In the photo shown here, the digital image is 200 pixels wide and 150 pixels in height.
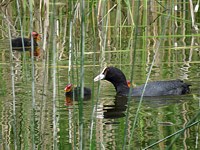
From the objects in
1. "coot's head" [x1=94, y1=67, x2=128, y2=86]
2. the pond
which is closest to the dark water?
the pond

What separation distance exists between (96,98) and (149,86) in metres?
2.20

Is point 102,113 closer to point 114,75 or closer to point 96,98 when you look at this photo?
point 96,98

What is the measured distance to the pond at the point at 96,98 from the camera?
436cm

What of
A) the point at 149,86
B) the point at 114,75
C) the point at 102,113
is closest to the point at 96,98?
the point at 102,113

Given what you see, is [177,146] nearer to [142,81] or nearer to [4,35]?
[142,81]

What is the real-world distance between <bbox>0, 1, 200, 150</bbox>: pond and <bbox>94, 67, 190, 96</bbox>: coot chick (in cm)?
10

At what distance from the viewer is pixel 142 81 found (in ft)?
31.6

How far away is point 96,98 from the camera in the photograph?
22.6 feet

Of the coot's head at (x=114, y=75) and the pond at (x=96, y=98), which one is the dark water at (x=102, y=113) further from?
the coot's head at (x=114, y=75)

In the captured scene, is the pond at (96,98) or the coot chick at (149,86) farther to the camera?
the coot chick at (149,86)

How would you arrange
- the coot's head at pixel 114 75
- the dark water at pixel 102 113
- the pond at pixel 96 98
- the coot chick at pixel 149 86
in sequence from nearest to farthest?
the pond at pixel 96 98, the dark water at pixel 102 113, the coot chick at pixel 149 86, the coot's head at pixel 114 75

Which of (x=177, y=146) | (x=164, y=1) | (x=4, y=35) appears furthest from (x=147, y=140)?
(x=4, y=35)

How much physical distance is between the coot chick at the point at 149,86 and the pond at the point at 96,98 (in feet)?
0.31

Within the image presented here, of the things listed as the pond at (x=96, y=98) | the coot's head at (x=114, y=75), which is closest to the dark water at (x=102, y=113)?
the pond at (x=96, y=98)
